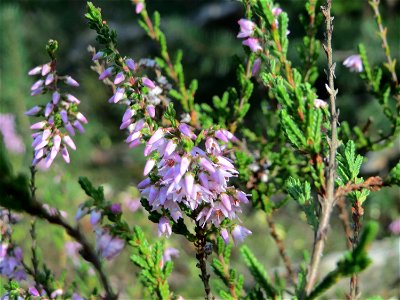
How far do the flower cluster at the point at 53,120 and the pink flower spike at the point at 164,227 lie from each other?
1.05 ft

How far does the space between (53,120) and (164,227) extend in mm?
485

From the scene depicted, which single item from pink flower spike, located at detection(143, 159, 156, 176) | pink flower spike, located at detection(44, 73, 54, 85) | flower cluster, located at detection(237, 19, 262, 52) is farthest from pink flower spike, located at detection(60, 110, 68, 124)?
flower cluster, located at detection(237, 19, 262, 52)

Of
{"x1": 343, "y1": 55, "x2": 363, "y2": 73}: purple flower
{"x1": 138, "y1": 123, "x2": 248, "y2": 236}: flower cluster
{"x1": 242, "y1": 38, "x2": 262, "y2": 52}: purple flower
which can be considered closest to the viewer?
{"x1": 138, "y1": 123, "x2": 248, "y2": 236}: flower cluster

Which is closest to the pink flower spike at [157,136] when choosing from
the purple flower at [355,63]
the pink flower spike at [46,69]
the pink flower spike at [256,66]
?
Answer: the pink flower spike at [46,69]

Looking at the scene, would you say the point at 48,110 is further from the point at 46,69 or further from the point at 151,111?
the point at 151,111

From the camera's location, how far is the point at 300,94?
49.4 inches

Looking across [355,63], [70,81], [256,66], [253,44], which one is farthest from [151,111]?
[355,63]

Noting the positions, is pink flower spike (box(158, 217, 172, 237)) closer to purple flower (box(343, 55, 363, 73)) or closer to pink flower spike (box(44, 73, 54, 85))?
pink flower spike (box(44, 73, 54, 85))

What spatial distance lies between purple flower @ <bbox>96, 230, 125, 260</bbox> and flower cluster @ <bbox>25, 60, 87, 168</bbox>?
33cm

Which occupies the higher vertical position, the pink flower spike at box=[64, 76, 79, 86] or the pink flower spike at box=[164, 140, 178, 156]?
the pink flower spike at box=[64, 76, 79, 86]

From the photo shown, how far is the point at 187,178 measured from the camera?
123cm

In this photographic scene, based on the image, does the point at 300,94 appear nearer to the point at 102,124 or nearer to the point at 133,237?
the point at 133,237

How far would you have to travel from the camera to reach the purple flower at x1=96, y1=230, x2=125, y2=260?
5.56ft

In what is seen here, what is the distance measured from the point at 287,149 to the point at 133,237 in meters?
0.86
